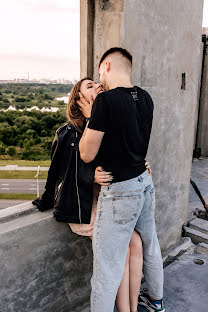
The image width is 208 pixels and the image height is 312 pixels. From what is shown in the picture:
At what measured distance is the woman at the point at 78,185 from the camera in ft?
6.86

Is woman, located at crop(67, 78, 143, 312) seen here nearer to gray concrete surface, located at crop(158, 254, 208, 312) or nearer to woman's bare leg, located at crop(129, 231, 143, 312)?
woman's bare leg, located at crop(129, 231, 143, 312)


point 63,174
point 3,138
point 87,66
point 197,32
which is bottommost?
point 3,138

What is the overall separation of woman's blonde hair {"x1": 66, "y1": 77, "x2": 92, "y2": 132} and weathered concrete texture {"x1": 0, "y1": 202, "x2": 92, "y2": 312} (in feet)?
2.34

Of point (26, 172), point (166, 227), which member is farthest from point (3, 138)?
point (166, 227)

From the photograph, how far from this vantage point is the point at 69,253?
2.46 m

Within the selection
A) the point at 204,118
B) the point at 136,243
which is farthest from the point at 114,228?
the point at 204,118

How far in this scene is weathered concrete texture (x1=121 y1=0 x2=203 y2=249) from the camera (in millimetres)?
2596

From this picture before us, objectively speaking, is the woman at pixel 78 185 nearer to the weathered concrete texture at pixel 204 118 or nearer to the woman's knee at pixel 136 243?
the woman's knee at pixel 136 243

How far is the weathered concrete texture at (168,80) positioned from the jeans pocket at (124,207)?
3.73 ft

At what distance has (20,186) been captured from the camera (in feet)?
174

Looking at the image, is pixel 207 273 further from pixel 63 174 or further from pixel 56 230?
pixel 63 174

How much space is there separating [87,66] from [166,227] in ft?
6.49

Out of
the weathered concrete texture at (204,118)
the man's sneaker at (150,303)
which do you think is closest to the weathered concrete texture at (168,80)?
the man's sneaker at (150,303)

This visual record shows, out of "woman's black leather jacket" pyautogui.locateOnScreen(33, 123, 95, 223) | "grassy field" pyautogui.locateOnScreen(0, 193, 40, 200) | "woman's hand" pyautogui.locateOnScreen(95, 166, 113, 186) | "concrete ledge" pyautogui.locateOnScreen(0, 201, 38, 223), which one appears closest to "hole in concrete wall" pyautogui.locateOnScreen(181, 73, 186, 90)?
"woman's black leather jacket" pyautogui.locateOnScreen(33, 123, 95, 223)
